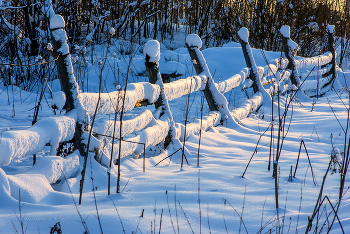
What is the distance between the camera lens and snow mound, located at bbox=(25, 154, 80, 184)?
1.65 meters

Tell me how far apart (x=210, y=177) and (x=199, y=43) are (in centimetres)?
232

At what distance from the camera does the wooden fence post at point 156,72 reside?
2.74 metres

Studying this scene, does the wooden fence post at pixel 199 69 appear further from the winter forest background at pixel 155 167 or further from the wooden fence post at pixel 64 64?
the wooden fence post at pixel 64 64

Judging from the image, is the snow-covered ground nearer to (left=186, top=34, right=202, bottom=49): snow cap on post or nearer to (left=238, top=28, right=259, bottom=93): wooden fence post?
(left=186, top=34, right=202, bottom=49): snow cap on post

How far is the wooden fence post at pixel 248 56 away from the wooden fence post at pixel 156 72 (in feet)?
8.47

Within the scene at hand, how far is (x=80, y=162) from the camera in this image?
201 cm

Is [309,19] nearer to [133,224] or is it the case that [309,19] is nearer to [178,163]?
[178,163]

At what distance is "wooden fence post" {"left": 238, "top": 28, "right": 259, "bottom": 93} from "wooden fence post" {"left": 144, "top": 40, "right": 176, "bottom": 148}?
2.58 meters

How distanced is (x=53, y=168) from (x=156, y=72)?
5.02 feet

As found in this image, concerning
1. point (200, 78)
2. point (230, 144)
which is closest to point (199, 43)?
point (200, 78)

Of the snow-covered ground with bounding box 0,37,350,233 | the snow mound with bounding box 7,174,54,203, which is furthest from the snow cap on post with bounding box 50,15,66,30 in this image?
the snow mound with bounding box 7,174,54,203

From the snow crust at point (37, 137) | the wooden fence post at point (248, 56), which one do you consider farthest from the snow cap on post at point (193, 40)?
the snow crust at point (37, 137)

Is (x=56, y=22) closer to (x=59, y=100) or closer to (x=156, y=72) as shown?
(x=59, y=100)

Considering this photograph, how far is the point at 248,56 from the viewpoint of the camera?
16.8 ft
